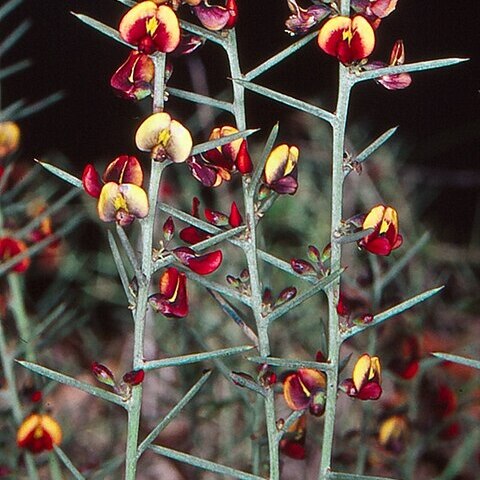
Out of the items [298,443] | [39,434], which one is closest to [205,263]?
[298,443]

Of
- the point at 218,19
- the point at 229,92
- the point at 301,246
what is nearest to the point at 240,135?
the point at 218,19

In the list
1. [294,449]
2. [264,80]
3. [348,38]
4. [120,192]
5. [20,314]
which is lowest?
[294,449]

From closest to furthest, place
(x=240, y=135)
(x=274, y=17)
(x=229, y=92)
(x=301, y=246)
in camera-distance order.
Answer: (x=240, y=135) < (x=229, y=92) < (x=301, y=246) < (x=274, y=17)

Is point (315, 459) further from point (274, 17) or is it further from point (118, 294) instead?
point (274, 17)

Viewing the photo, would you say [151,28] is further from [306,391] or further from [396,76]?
[306,391]

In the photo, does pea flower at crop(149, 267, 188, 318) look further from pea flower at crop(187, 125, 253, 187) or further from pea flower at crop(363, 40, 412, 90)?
pea flower at crop(363, 40, 412, 90)

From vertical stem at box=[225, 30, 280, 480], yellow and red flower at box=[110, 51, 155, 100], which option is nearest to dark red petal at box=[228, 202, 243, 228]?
vertical stem at box=[225, 30, 280, 480]
